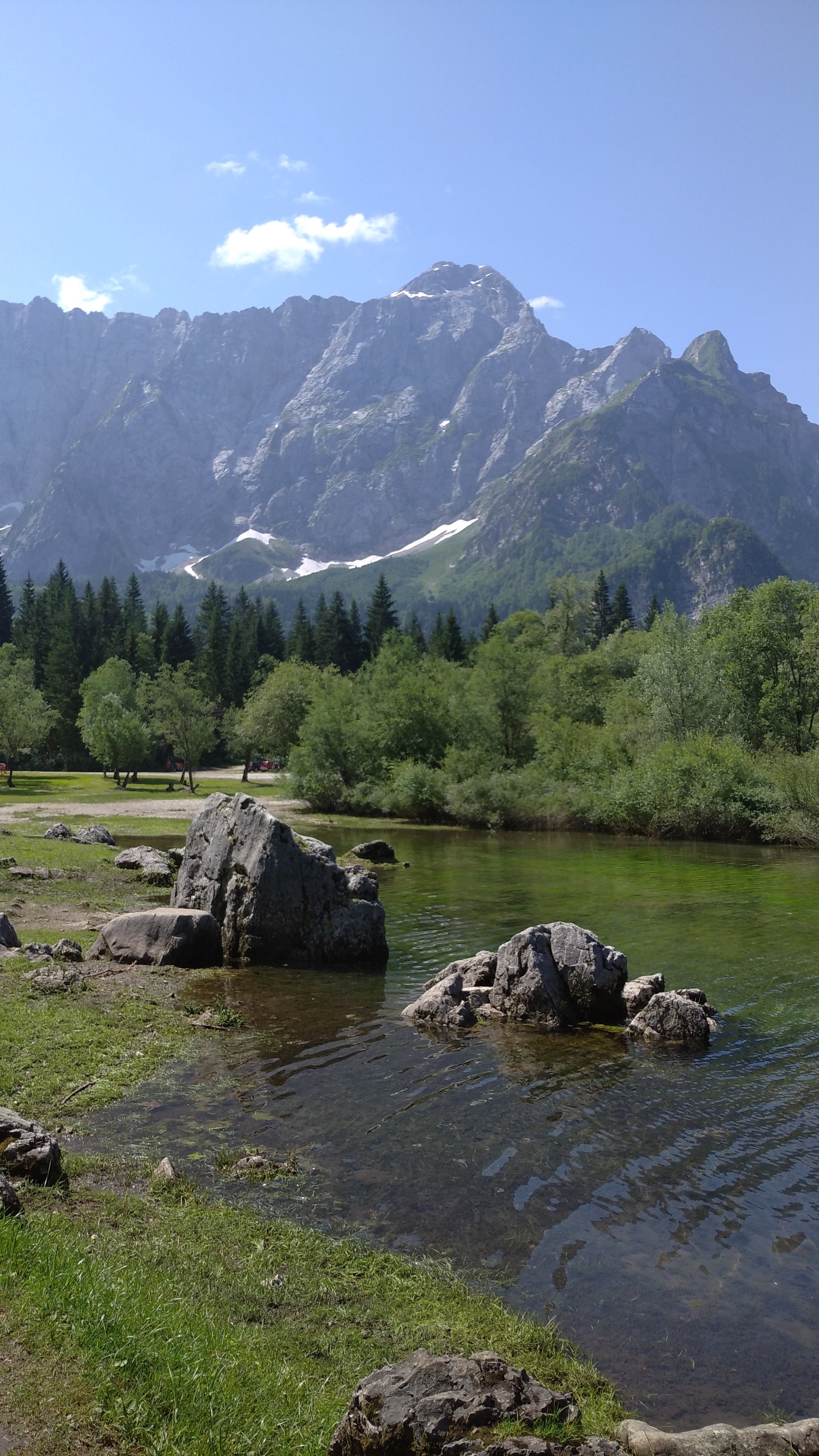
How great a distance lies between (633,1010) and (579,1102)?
520 centimetres

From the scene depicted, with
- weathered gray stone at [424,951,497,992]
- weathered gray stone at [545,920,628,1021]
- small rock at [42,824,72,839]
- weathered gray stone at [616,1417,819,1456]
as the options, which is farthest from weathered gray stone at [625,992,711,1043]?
Answer: small rock at [42,824,72,839]

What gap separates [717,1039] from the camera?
17.1 meters

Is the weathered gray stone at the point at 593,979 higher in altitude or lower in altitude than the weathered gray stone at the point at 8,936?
lower

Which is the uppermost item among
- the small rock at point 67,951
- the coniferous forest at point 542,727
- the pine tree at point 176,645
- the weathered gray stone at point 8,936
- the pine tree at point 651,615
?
the pine tree at point 651,615

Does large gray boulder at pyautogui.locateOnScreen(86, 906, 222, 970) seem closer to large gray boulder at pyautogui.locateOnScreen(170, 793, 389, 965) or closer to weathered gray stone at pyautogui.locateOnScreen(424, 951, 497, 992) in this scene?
large gray boulder at pyautogui.locateOnScreen(170, 793, 389, 965)

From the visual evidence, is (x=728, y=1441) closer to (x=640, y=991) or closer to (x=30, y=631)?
(x=640, y=991)

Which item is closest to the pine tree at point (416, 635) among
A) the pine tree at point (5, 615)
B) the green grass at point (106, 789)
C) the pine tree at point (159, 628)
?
the pine tree at point (159, 628)

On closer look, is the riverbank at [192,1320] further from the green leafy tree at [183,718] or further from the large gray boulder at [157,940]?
the green leafy tree at [183,718]

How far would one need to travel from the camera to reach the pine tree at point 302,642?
137375 millimetres

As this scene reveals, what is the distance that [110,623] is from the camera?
147 meters

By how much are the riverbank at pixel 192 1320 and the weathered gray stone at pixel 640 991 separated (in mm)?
9768

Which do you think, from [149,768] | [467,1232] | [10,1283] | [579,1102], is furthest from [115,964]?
[149,768]

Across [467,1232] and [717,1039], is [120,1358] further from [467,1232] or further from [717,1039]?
[717,1039]

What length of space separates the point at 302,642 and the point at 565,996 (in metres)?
125
